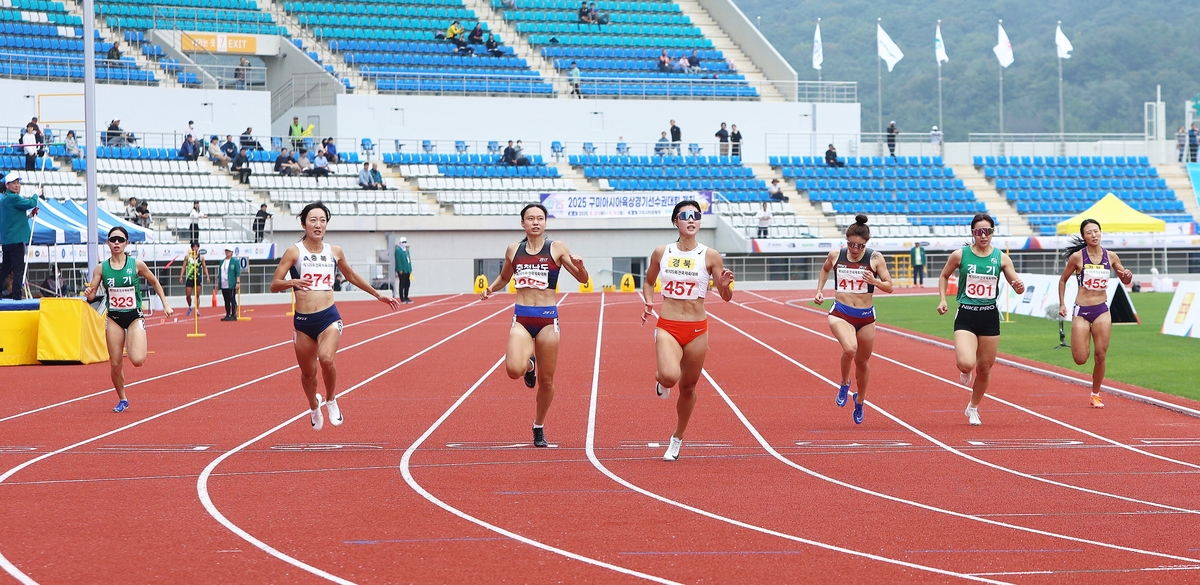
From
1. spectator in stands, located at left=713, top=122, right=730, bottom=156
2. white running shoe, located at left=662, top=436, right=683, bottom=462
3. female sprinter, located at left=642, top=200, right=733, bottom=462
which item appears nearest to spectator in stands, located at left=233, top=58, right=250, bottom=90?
spectator in stands, located at left=713, top=122, right=730, bottom=156

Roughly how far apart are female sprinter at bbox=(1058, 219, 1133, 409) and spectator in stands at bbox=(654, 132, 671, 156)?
3409 centimetres

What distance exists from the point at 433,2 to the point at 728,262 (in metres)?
18.8

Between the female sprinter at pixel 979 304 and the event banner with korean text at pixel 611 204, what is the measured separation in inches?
1098

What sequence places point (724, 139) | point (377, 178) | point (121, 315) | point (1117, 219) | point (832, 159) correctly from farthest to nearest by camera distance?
point (832, 159), point (724, 139), point (377, 178), point (1117, 219), point (121, 315)

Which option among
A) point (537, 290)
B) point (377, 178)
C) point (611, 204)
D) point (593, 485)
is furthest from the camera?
point (611, 204)

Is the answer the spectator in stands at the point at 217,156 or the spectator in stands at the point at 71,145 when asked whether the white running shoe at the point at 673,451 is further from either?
the spectator in stands at the point at 217,156

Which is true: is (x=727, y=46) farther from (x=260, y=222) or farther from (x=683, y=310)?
(x=683, y=310)

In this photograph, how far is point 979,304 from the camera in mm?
11094

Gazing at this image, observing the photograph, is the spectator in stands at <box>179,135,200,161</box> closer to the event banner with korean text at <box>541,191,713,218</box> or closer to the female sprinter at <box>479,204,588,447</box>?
the event banner with korean text at <box>541,191,713,218</box>

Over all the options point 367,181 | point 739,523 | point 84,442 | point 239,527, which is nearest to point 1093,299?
point 739,523

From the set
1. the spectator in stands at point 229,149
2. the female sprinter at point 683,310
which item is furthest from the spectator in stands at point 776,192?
the female sprinter at point 683,310

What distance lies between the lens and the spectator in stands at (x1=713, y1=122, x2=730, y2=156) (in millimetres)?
46625

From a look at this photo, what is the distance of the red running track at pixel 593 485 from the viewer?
6164 mm

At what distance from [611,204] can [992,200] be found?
16385 millimetres
